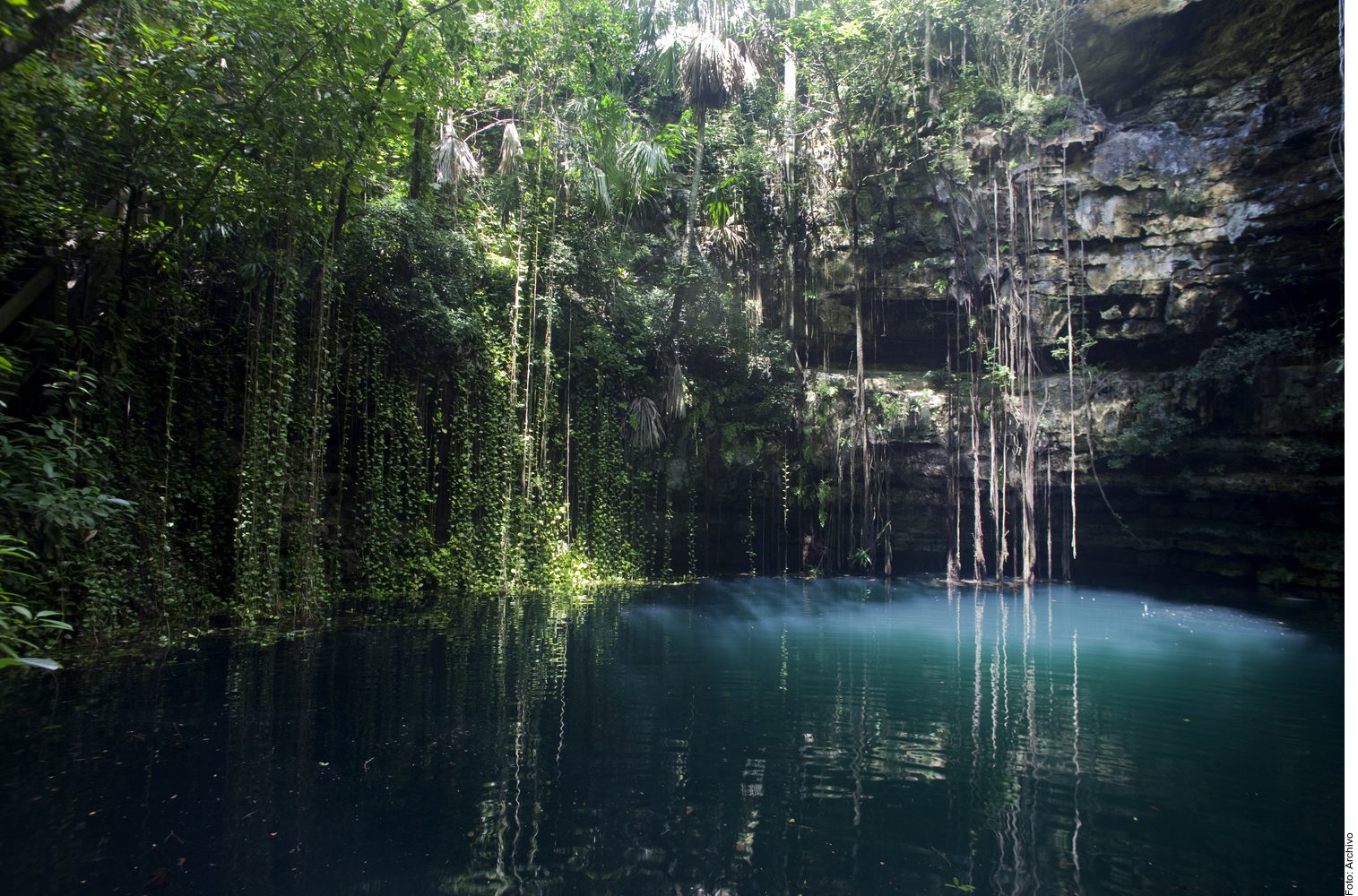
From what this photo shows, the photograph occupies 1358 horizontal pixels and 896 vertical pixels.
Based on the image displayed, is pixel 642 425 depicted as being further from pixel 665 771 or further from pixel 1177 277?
pixel 1177 277

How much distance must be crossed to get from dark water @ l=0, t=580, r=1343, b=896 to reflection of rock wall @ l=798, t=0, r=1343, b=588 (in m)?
5.97

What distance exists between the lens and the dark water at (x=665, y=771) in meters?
2.44

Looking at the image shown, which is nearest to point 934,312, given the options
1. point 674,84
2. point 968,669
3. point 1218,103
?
point 1218,103

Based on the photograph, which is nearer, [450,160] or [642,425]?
[450,160]

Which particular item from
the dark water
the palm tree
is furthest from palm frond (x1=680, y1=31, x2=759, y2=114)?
the dark water

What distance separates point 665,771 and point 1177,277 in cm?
1214

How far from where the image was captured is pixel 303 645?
231 inches

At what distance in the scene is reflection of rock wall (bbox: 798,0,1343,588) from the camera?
10.2 metres

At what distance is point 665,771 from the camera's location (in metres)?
3.33

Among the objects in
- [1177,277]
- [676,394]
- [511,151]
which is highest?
[511,151]

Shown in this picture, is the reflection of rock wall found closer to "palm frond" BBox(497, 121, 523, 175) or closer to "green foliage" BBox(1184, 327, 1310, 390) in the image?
"green foliage" BBox(1184, 327, 1310, 390)

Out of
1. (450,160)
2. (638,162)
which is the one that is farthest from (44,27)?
(638,162)

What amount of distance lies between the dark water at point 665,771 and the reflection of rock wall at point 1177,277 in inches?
235

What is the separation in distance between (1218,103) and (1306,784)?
39.3ft
